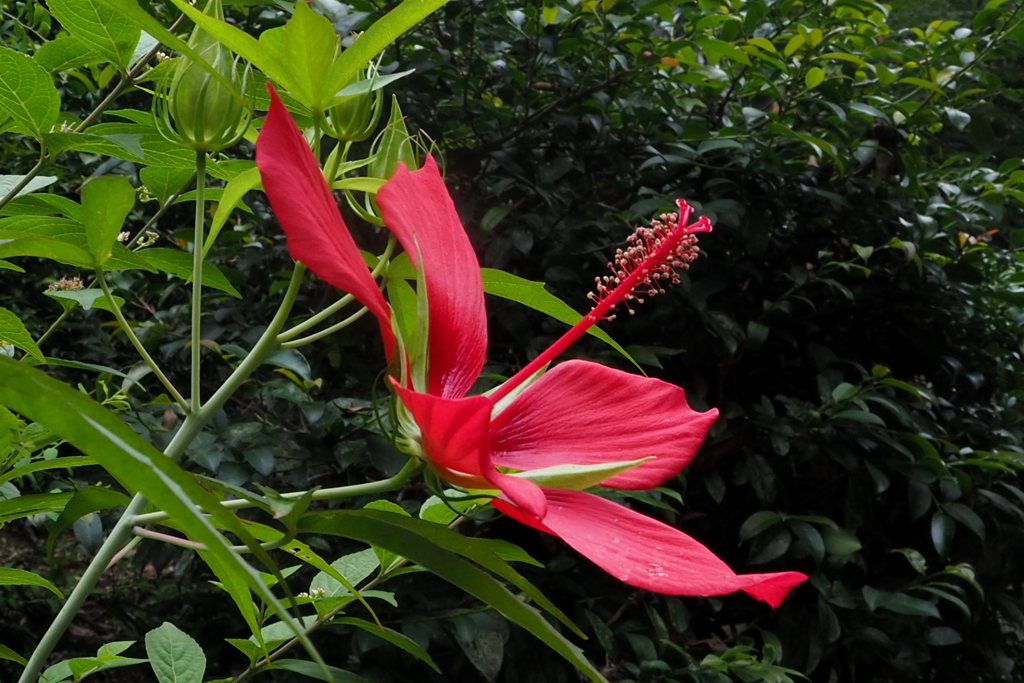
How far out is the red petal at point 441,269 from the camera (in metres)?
0.33

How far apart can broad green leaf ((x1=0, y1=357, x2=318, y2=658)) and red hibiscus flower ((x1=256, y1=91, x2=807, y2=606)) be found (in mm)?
91

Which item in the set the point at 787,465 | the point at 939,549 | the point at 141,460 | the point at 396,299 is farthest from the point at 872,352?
Answer: the point at 141,460

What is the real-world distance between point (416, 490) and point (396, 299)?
87cm

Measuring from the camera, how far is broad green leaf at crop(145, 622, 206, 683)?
516 mm

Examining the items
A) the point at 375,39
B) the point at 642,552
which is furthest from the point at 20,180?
the point at 642,552

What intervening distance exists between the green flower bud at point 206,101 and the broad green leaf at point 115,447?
0.55 ft

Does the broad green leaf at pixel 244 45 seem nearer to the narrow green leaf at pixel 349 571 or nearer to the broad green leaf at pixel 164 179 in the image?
the broad green leaf at pixel 164 179

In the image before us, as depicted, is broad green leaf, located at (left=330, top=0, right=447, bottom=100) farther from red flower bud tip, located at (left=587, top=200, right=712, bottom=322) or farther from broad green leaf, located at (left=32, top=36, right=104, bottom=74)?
broad green leaf, located at (left=32, top=36, right=104, bottom=74)

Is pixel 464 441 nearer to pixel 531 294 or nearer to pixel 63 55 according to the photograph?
pixel 531 294

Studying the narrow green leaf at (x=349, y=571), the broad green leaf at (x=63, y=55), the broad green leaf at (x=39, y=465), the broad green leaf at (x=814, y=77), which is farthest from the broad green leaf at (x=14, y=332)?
the broad green leaf at (x=814, y=77)

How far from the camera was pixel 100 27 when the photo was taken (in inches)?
17.2

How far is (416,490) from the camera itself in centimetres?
122

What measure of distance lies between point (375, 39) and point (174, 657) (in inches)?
16.4

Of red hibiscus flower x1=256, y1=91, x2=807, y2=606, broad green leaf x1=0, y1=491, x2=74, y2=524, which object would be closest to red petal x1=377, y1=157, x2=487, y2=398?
red hibiscus flower x1=256, y1=91, x2=807, y2=606
